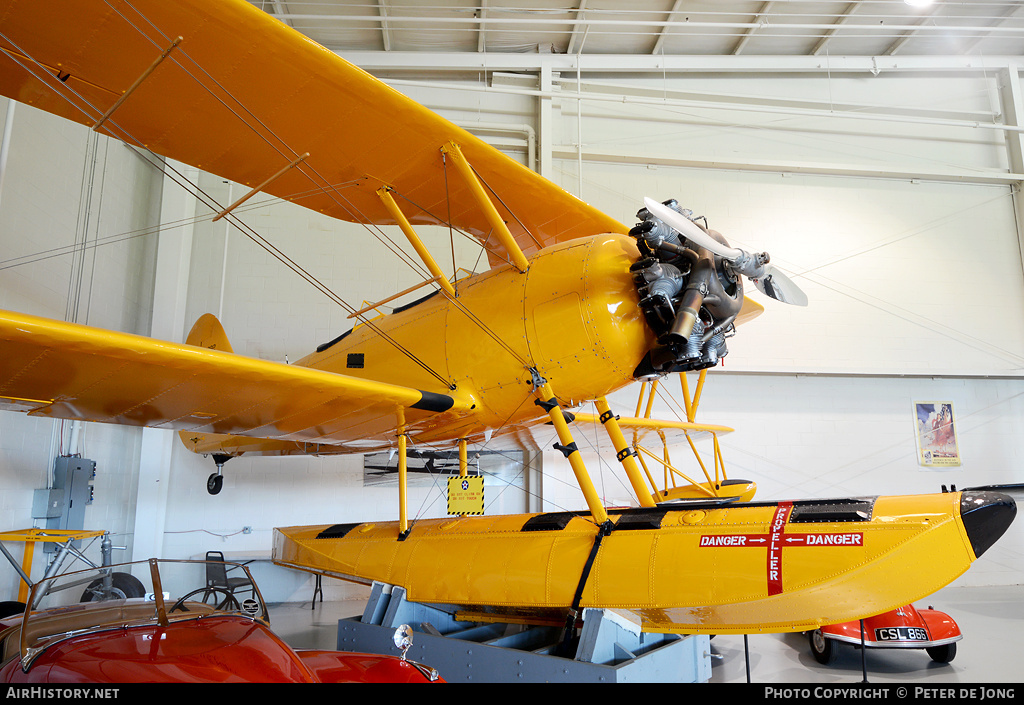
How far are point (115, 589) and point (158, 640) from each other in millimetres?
922

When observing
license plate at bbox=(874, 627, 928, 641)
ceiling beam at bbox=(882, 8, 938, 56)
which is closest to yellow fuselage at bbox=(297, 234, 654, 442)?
license plate at bbox=(874, 627, 928, 641)

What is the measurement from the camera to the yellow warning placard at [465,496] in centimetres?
490

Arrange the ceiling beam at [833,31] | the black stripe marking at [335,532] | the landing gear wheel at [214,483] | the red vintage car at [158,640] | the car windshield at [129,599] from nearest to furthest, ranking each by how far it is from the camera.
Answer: the red vintage car at [158,640]
the car windshield at [129,599]
the black stripe marking at [335,532]
the landing gear wheel at [214,483]
the ceiling beam at [833,31]

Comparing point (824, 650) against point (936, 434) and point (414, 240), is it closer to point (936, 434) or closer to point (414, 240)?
point (414, 240)

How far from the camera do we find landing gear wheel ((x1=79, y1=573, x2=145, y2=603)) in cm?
308

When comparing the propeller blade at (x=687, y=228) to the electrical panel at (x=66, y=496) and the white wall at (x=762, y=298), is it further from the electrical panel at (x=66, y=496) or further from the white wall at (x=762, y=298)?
the electrical panel at (x=66, y=496)

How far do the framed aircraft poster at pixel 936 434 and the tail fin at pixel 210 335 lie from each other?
34.5 ft

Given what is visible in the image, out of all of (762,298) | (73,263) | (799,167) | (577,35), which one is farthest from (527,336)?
(799,167)

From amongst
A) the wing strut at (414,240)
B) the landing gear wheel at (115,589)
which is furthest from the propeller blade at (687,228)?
the landing gear wheel at (115,589)

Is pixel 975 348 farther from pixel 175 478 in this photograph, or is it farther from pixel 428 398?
pixel 175 478

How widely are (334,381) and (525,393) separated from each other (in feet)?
4.47

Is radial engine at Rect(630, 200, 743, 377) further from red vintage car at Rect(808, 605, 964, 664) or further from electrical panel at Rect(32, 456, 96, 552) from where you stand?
electrical panel at Rect(32, 456, 96, 552)
